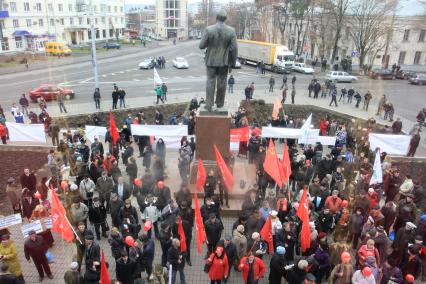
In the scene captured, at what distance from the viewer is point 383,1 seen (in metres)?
40.1

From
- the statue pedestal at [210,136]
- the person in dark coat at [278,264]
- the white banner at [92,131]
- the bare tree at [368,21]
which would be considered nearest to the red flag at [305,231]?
the person in dark coat at [278,264]

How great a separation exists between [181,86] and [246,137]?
18.3 m

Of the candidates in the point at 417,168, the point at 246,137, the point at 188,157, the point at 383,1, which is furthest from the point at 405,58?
the point at 188,157

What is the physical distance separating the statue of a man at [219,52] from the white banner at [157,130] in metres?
3.27

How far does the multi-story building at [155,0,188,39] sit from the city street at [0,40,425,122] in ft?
231

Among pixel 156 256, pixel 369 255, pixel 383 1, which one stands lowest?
pixel 156 256

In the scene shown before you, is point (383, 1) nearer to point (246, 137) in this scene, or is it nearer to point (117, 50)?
point (246, 137)

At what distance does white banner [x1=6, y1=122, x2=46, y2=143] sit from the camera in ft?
49.8

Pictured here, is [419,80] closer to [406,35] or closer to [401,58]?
[401,58]

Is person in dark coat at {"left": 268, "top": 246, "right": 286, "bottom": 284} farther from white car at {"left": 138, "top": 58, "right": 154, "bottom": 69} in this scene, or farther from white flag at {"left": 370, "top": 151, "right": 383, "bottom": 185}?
white car at {"left": 138, "top": 58, "right": 154, "bottom": 69}

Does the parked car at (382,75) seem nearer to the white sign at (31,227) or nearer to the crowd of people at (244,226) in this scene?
the crowd of people at (244,226)

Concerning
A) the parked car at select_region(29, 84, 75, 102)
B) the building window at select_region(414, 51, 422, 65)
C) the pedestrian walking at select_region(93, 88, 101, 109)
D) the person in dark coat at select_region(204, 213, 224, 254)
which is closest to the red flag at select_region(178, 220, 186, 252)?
the person in dark coat at select_region(204, 213, 224, 254)

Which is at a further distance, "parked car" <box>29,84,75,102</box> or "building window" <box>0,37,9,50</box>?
"building window" <box>0,37,9,50</box>

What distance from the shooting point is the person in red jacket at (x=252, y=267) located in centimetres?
764
